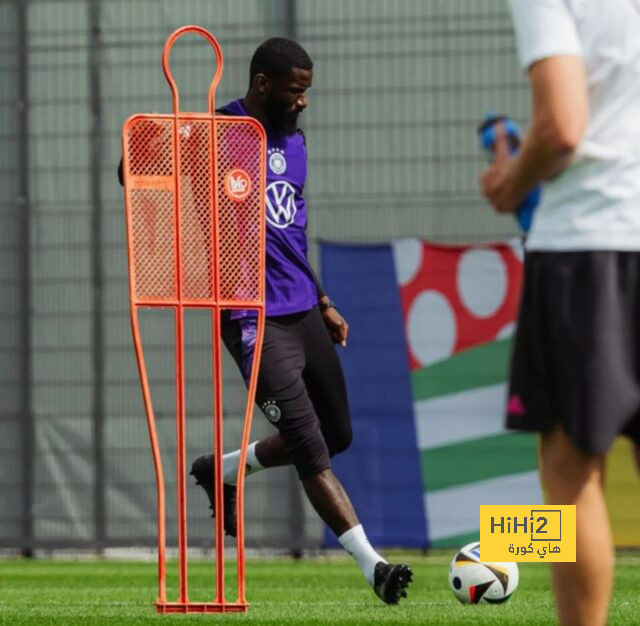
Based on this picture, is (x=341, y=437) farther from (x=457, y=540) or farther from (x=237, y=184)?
(x=457, y=540)

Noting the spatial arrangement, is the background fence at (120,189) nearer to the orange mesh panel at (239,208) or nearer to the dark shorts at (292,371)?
the dark shorts at (292,371)

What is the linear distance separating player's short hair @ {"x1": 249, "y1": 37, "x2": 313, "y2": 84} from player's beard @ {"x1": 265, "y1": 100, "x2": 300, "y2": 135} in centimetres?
11

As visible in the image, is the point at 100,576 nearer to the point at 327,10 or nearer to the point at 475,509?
the point at 475,509

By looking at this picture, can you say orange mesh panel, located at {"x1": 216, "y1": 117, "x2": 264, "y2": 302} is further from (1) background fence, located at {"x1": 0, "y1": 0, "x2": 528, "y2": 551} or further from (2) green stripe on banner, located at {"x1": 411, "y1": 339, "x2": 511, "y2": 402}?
(1) background fence, located at {"x1": 0, "y1": 0, "x2": 528, "y2": 551}

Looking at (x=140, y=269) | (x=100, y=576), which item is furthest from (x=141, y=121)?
(x=100, y=576)

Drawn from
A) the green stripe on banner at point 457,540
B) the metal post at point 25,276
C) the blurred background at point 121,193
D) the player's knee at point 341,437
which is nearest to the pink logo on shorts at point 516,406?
the player's knee at point 341,437

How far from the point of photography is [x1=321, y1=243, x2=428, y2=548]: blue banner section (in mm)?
11461

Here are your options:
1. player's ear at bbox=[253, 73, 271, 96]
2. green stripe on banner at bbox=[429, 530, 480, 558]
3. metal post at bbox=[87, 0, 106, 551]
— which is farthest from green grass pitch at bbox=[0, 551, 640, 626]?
player's ear at bbox=[253, 73, 271, 96]

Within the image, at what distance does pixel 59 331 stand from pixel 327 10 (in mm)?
2741

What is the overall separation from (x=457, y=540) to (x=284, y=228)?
15.8 ft

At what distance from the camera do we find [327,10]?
11859mm

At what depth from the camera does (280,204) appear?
692 cm

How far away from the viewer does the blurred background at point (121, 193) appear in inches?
464

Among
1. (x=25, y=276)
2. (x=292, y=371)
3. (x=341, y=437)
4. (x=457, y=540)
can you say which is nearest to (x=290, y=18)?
(x=25, y=276)
